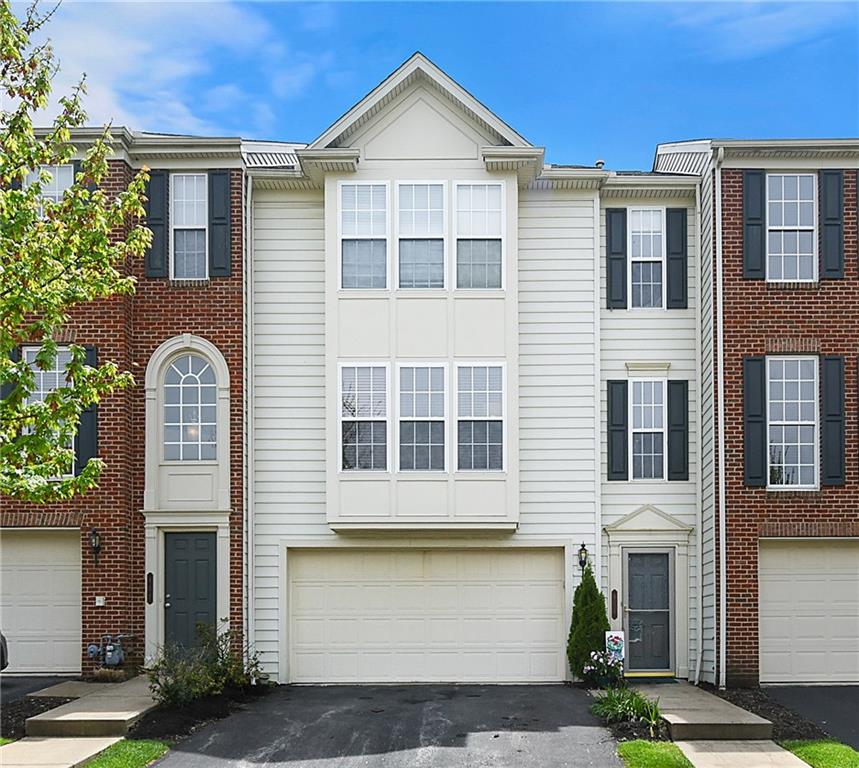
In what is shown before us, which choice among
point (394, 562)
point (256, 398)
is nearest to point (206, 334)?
point (256, 398)

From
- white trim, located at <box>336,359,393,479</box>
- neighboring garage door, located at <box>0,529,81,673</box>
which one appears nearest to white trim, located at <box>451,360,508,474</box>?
white trim, located at <box>336,359,393,479</box>

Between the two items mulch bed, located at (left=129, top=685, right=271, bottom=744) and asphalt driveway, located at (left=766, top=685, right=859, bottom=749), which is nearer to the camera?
mulch bed, located at (left=129, top=685, right=271, bottom=744)

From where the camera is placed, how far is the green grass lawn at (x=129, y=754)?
11672 mm

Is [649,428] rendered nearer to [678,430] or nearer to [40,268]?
[678,430]

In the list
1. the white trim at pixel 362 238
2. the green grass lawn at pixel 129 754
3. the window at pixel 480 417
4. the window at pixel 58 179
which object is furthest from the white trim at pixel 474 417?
the window at pixel 58 179

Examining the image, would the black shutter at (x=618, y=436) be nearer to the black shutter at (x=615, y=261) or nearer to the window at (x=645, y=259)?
the black shutter at (x=615, y=261)

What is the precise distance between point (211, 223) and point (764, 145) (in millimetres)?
8359

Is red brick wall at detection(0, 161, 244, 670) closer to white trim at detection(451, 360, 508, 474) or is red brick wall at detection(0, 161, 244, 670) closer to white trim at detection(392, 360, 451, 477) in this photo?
white trim at detection(392, 360, 451, 477)

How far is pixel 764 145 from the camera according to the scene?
55.5ft

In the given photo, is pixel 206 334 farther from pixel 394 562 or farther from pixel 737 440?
pixel 737 440

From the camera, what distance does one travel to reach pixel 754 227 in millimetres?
17031

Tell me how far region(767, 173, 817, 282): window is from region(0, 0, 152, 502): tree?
381 inches

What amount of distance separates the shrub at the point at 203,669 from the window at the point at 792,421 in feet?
26.8

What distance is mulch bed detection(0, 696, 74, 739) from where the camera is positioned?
520 inches
